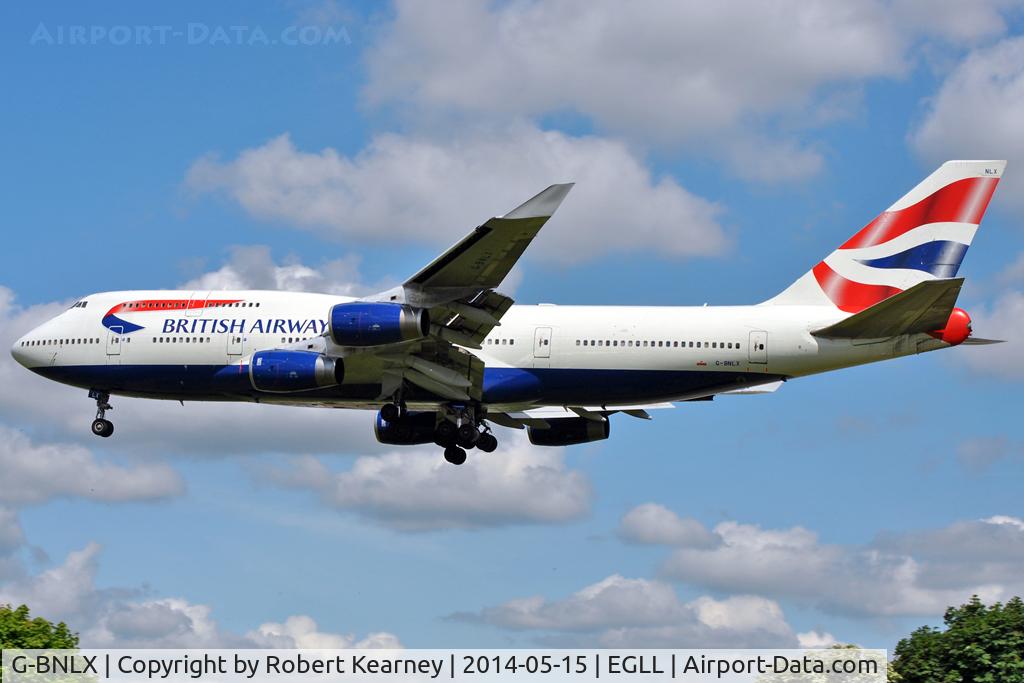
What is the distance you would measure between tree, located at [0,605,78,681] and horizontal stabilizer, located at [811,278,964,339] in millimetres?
33112

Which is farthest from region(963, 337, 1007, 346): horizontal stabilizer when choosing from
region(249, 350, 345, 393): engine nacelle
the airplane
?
region(249, 350, 345, 393): engine nacelle

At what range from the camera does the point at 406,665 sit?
38938 mm

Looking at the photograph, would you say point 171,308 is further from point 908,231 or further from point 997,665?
point 997,665

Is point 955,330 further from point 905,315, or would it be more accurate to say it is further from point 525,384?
point 525,384

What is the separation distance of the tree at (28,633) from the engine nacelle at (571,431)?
21.5 meters

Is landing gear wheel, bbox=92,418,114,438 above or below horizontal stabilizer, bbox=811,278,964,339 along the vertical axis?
below

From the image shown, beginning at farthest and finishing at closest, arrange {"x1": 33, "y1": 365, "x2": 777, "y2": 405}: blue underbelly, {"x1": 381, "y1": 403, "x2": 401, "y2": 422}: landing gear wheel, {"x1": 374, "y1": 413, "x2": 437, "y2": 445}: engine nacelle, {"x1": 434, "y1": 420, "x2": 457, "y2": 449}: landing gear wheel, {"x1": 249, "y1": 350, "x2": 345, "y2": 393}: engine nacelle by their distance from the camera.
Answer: {"x1": 374, "y1": 413, "x2": 437, "y2": 445}: engine nacelle < {"x1": 434, "y1": 420, "x2": 457, "y2": 449}: landing gear wheel < {"x1": 381, "y1": 403, "x2": 401, "y2": 422}: landing gear wheel < {"x1": 33, "y1": 365, "x2": 777, "y2": 405}: blue underbelly < {"x1": 249, "y1": 350, "x2": 345, "y2": 393}: engine nacelle

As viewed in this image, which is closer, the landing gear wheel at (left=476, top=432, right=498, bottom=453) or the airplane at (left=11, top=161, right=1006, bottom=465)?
the airplane at (left=11, top=161, right=1006, bottom=465)

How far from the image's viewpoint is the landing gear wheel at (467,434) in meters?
48.9

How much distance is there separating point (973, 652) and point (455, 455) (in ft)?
76.9

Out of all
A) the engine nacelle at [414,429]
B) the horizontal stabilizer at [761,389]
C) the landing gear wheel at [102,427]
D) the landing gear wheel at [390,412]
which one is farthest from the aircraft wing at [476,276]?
the landing gear wheel at [102,427]

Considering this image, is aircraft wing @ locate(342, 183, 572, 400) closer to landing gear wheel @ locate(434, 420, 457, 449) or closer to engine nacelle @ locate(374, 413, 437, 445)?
landing gear wheel @ locate(434, 420, 457, 449)

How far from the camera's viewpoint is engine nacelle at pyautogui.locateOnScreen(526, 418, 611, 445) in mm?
54250

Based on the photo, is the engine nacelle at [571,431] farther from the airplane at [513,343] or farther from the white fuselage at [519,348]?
the white fuselage at [519,348]
